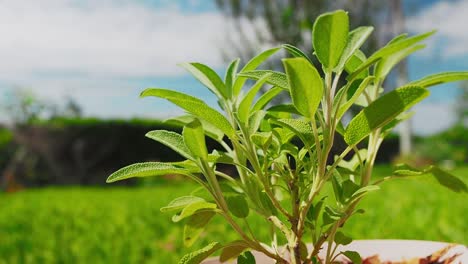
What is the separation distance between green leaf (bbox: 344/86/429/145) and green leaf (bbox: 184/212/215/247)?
11.4 inches

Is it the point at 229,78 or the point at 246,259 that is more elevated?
the point at 229,78

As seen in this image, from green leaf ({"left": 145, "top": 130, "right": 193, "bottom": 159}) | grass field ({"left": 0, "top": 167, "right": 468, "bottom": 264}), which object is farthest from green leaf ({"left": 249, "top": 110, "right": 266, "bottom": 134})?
grass field ({"left": 0, "top": 167, "right": 468, "bottom": 264})

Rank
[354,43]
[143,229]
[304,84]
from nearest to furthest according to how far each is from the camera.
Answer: [304,84], [354,43], [143,229]

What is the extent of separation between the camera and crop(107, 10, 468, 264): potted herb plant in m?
0.70

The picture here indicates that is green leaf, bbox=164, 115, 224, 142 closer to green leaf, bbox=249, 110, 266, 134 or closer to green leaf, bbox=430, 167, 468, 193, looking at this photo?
green leaf, bbox=249, 110, 266, 134

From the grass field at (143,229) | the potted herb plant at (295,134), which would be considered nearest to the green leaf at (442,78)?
the potted herb plant at (295,134)

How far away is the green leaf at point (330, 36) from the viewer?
0.68 m

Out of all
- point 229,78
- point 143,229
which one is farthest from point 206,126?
point 143,229

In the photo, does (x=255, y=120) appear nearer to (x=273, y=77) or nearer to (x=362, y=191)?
(x=273, y=77)

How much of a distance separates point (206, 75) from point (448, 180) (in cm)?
43

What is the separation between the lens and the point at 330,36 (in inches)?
27.5

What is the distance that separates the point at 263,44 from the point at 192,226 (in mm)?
12328

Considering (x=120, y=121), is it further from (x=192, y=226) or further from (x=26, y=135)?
(x=192, y=226)

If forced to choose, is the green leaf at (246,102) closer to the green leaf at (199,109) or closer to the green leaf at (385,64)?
the green leaf at (199,109)
